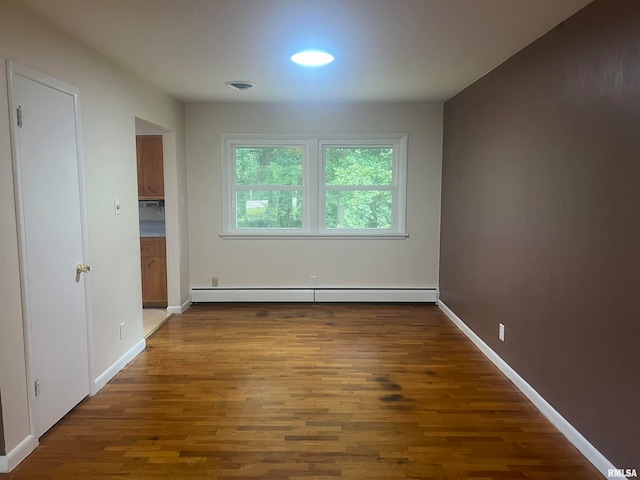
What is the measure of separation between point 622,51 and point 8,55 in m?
2.93

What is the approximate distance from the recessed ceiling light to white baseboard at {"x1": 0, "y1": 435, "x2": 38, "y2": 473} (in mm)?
2835

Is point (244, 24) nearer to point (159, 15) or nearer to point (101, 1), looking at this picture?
point (159, 15)

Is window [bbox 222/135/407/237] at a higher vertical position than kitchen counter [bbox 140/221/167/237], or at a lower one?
higher

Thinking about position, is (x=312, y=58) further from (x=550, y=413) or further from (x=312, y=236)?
(x=550, y=413)

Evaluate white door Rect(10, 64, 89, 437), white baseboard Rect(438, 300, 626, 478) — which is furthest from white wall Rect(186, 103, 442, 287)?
white door Rect(10, 64, 89, 437)

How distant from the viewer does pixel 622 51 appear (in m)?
1.99

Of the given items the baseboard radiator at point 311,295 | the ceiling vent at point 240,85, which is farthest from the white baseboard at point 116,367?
the ceiling vent at point 240,85

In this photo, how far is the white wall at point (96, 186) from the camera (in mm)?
2109

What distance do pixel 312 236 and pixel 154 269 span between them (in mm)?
1871

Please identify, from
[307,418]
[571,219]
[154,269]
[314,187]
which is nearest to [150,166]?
[154,269]

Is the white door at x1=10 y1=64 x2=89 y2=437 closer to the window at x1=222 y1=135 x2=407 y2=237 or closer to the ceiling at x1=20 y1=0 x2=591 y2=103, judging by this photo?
the ceiling at x1=20 y1=0 x2=591 y2=103

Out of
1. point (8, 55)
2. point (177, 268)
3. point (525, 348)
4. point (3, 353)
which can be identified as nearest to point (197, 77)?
point (8, 55)

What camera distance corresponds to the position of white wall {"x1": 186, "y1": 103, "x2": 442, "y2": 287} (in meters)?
5.04

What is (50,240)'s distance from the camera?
96.7 inches
